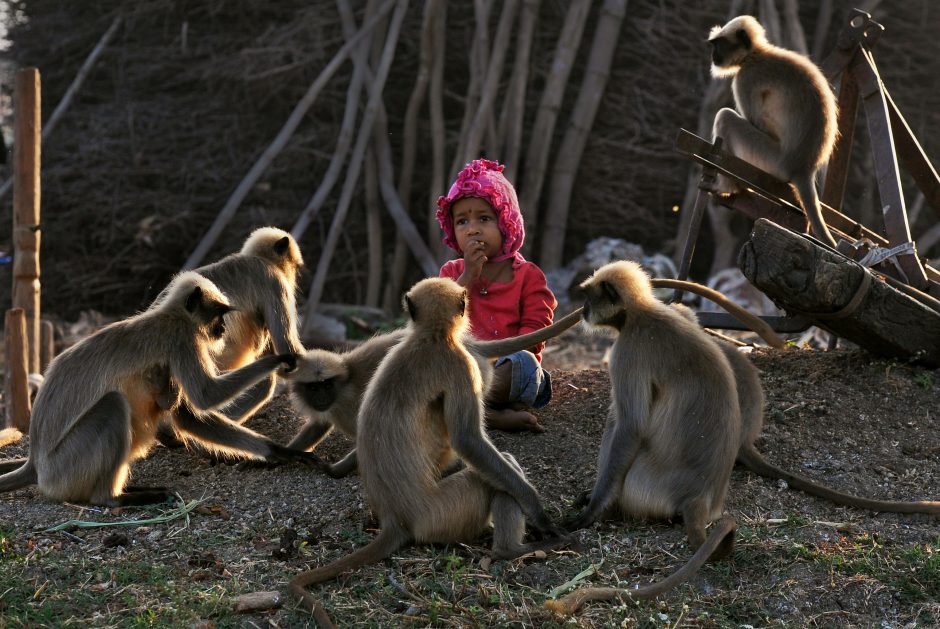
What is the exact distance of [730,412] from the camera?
375 cm

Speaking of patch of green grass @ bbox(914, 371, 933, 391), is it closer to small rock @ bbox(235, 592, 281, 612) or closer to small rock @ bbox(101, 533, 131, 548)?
small rock @ bbox(235, 592, 281, 612)

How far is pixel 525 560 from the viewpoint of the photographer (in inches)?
140

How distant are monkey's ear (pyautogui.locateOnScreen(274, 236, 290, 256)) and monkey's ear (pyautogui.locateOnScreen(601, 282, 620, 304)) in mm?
1945

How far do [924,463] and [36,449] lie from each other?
3.84 meters

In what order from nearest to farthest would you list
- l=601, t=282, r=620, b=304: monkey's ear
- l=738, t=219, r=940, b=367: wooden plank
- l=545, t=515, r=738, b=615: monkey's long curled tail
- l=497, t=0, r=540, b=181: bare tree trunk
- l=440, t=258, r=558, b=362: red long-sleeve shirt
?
1. l=545, t=515, r=738, b=615: monkey's long curled tail
2. l=601, t=282, r=620, b=304: monkey's ear
3. l=738, t=219, r=940, b=367: wooden plank
4. l=440, t=258, r=558, b=362: red long-sleeve shirt
5. l=497, t=0, r=540, b=181: bare tree trunk

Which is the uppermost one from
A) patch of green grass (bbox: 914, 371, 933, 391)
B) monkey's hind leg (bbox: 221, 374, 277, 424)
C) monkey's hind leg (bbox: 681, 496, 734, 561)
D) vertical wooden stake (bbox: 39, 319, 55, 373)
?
patch of green grass (bbox: 914, 371, 933, 391)

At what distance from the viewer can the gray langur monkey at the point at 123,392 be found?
13.6 ft

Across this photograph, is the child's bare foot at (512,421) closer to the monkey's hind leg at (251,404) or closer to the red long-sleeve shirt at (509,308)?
the red long-sleeve shirt at (509,308)

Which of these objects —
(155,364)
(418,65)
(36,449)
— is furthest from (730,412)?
(418,65)

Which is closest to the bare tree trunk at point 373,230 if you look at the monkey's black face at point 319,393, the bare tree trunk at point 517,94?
the bare tree trunk at point 517,94

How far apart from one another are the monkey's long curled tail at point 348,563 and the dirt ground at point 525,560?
0.05 metres

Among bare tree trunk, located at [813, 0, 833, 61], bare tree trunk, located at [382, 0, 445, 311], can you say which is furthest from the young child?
bare tree trunk, located at [813, 0, 833, 61]

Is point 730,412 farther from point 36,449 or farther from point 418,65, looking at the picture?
point 418,65

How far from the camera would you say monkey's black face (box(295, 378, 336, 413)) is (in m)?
4.57
